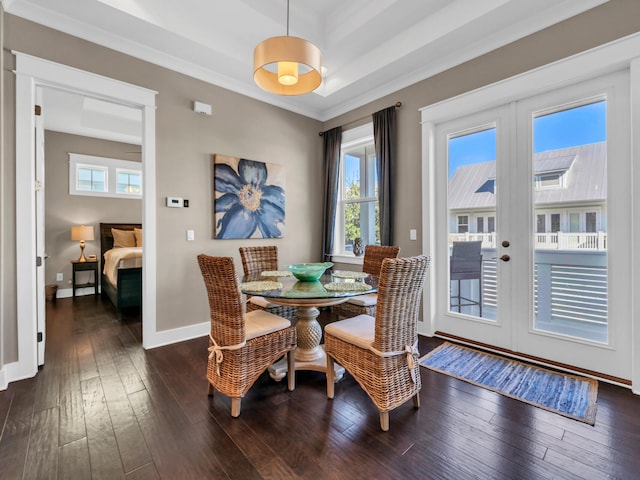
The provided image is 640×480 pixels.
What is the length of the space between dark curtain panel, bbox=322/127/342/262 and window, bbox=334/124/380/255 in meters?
0.14

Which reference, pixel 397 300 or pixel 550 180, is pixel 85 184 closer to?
pixel 397 300

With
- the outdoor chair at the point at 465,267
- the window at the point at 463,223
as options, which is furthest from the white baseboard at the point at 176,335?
the window at the point at 463,223

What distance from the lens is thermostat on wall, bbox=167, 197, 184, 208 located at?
3053 millimetres

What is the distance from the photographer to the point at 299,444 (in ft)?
5.22

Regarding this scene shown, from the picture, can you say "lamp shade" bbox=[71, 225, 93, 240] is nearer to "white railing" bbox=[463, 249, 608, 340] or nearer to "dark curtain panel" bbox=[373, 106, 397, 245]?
"dark curtain panel" bbox=[373, 106, 397, 245]

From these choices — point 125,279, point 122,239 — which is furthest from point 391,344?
point 122,239

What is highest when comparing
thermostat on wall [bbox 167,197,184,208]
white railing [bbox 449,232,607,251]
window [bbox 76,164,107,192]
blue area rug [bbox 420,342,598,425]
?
window [bbox 76,164,107,192]

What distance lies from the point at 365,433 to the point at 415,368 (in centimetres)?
48

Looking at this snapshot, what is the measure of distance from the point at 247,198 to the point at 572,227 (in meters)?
3.19

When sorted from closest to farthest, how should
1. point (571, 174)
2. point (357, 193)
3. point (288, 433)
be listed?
point (288, 433), point (571, 174), point (357, 193)

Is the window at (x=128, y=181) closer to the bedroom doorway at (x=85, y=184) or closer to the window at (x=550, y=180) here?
the bedroom doorway at (x=85, y=184)

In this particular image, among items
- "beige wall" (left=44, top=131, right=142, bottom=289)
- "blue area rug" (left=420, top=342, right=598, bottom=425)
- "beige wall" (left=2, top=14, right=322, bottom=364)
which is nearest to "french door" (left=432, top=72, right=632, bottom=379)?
"blue area rug" (left=420, top=342, right=598, bottom=425)

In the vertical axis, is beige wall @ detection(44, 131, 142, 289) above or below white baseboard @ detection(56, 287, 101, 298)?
above

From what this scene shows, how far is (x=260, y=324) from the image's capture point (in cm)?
205
